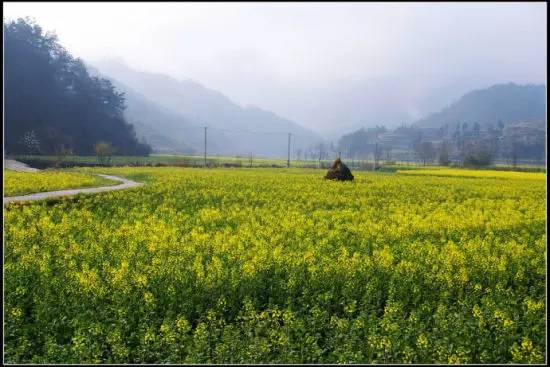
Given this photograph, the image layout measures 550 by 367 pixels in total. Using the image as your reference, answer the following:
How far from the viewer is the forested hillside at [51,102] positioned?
76.8 meters

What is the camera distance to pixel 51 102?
280 ft

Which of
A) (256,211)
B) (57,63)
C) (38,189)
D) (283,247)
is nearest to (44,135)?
(57,63)

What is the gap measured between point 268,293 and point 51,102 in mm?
84735

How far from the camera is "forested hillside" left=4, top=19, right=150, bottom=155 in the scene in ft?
252

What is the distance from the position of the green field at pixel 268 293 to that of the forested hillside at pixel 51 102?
212ft

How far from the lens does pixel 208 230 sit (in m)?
16.8

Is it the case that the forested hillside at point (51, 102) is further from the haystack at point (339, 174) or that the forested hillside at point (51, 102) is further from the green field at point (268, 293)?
the green field at point (268, 293)

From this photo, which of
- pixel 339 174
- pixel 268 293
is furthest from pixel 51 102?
pixel 268 293

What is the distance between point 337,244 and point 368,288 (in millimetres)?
4506

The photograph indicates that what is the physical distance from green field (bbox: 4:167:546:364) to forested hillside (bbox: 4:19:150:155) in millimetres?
64629

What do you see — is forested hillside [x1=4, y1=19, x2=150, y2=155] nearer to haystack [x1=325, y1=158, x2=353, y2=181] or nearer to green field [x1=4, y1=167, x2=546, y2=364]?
haystack [x1=325, y1=158, x2=353, y2=181]

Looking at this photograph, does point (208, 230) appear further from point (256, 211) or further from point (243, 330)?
point (243, 330)

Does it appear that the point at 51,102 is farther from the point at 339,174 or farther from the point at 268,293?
the point at 268,293

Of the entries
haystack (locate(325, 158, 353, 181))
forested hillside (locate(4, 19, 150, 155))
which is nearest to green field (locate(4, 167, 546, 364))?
haystack (locate(325, 158, 353, 181))
